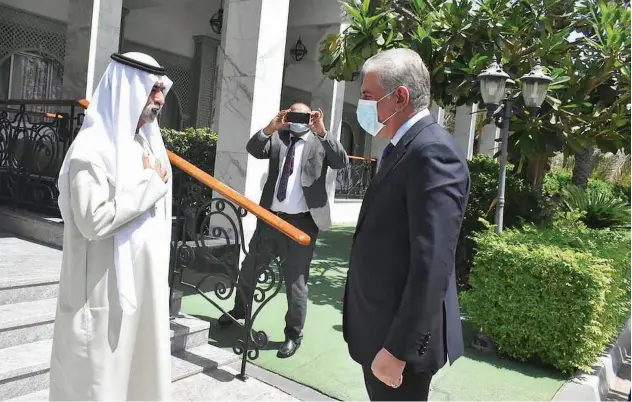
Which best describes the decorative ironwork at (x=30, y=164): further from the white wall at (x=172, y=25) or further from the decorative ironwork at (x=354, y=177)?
the decorative ironwork at (x=354, y=177)

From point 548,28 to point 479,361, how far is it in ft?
13.6

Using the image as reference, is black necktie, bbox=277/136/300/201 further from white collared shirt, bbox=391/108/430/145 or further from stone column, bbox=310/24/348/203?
stone column, bbox=310/24/348/203

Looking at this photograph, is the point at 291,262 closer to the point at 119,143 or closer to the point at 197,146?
the point at 119,143

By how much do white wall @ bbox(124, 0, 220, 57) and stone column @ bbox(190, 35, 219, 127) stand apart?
0.22m

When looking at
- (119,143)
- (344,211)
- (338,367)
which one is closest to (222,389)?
(338,367)

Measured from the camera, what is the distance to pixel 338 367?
13.5 feet

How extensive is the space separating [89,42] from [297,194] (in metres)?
4.93

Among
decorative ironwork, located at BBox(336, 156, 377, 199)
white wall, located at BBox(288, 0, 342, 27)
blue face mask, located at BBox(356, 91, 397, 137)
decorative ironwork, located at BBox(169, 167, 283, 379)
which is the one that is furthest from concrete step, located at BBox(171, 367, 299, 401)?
decorative ironwork, located at BBox(336, 156, 377, 199)

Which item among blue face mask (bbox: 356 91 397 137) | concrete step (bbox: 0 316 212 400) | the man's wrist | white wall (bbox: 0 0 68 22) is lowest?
concrete step (bbox: 0 316 212 400)

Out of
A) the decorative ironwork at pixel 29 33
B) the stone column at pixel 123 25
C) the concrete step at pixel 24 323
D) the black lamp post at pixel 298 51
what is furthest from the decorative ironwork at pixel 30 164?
the black lamp post at pixel 298 51

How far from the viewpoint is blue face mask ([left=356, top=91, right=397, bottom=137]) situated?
6.55ft

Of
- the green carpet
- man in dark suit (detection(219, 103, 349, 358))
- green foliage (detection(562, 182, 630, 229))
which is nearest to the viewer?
the green carpet

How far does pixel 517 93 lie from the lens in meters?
6.13

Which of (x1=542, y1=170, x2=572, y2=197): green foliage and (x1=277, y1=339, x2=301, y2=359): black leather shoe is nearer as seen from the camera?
(x1=277, y1=339, x2=301, y2=359): black leather shoe
